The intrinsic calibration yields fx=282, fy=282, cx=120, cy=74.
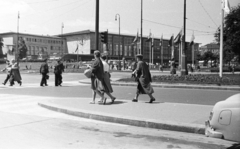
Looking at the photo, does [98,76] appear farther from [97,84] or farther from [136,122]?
[136,122]

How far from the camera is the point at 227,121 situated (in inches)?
144

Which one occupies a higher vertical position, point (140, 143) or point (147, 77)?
point (147, 77)

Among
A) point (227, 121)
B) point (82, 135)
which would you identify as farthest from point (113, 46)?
point (227, 121)

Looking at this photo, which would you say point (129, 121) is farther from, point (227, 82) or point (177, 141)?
point (227, 82)

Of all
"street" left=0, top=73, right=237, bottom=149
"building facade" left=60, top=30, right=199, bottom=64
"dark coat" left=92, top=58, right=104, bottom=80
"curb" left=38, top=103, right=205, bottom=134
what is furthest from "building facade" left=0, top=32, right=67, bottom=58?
"street" left=0, top=73, right=237, bottom=149

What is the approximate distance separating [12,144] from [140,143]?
2275mm

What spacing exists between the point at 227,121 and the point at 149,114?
12.3 ft

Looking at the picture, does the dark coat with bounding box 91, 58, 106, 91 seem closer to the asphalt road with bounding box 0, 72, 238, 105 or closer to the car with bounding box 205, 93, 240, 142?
the asphalt road with bounding box 0, 72, 238, 105

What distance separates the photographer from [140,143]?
16.7 feet

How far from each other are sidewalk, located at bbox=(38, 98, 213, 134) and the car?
6.54 ft

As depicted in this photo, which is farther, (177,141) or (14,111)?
(14,111)

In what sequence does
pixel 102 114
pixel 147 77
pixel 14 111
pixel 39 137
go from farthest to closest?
pixel 147 77
pixel 14 111
pixel 102 114
pixel 39 137

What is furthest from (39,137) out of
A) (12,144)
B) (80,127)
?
(80,127)

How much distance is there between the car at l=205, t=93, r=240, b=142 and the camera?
3.57m
